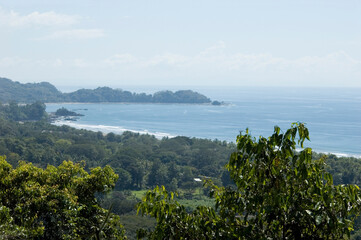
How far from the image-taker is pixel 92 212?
6938 mm

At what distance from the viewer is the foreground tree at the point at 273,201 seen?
3320 mm

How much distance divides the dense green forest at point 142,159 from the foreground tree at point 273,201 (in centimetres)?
2938

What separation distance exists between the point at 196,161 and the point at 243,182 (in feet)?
168

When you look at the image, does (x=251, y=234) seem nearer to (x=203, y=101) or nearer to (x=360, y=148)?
(x=360, y=148)

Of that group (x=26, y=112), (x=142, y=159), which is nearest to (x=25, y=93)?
(x=26, y=112)

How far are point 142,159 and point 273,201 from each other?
4966 cm

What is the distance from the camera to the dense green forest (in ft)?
138

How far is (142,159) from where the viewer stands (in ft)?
172

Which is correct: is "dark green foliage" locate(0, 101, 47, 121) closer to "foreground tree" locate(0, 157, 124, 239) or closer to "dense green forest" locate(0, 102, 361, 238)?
"dense green forest" locate(0, 102, 361, 238)

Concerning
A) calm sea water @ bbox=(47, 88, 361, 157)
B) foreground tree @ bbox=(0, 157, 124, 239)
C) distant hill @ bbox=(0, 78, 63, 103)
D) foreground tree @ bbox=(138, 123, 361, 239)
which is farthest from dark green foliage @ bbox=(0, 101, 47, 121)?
foreground tree @ bbox=(138, 123, 361, 239)

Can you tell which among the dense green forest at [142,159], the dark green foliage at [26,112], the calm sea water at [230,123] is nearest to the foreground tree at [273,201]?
the dense green forest at [142,159]

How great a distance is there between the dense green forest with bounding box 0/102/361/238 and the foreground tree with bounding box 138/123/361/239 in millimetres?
29381

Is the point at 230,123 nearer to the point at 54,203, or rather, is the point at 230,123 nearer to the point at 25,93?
the point at 54,203

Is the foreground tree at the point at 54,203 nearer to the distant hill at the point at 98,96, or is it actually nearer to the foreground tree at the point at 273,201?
the foreground tree at the point at 273,201
